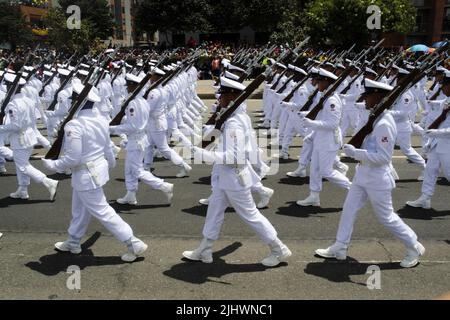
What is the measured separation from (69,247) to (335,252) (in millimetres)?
2900

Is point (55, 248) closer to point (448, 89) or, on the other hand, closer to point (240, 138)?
point (240, 138)

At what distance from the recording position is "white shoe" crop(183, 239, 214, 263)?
5.11 metres

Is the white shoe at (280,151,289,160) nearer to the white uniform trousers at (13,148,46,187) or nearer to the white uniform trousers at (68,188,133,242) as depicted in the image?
the white uniform trousers at (13,148,46,187)

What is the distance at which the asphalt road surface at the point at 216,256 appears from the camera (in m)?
4.58

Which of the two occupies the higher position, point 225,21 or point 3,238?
point 225,21

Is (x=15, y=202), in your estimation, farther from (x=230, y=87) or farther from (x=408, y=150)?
(x=408, y=150)

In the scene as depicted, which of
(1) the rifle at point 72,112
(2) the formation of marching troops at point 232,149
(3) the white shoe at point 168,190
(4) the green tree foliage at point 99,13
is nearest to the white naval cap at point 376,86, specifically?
(2) the formation of marching troops at point 232,149

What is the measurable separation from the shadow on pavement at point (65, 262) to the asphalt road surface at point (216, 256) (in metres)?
0.01

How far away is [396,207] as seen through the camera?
A: 279 inches

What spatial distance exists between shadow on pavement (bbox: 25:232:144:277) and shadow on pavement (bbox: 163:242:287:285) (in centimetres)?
50

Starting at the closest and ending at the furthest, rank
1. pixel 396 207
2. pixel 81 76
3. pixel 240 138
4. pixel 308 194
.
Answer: pixel 240 138 → pixel 396 207 → pixel 308 194 → pixel 81 76

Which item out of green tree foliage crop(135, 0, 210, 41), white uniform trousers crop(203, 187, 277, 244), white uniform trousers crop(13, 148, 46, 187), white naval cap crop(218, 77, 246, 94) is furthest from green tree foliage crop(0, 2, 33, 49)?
white uniform trousers crop(203, 187, 277, 244)

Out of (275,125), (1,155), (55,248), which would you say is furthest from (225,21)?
(55,248)
